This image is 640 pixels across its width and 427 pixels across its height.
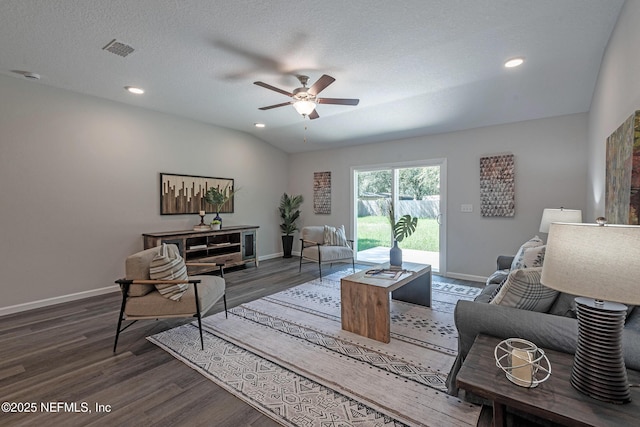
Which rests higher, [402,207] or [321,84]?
[321,84]

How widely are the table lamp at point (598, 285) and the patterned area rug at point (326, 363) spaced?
896mm

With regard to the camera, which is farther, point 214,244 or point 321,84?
point 214,244

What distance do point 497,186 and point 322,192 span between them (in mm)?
3395

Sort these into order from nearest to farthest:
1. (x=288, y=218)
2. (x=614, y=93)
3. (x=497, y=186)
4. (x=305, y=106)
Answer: (x=614, y=93), (x=305, y=106), (x=497, y=186), (x=288, y=218)

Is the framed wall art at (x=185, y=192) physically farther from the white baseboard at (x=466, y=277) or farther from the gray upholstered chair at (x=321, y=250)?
the white baseboard at (x=466, y=277)

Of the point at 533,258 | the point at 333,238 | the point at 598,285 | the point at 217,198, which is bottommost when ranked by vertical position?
the point at 333,238

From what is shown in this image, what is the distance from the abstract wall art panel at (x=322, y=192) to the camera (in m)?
6.41

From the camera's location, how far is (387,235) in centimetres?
575

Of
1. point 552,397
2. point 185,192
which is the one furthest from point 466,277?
point 185,192

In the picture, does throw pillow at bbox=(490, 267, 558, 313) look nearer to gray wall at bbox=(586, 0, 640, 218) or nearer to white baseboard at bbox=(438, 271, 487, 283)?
gray wall at bbox=(586, 0, 640, 218)

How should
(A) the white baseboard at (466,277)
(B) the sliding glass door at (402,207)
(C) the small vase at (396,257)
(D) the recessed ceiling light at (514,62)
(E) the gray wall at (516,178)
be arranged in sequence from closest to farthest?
1. (D) the recessed ceiling light at (514,62)
2. (C) the small vase at (396,257)
3. (E) the gray wall at (516,178)
4. (A) the white baseboard at (466,277)
5. (B) the sliding glass door at (402,207)

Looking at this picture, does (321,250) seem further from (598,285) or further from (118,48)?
(598,285)

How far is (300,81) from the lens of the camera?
131 inches

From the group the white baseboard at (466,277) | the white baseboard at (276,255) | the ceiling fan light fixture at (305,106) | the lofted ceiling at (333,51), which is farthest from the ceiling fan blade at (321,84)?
the white baseboard at (276,255)
